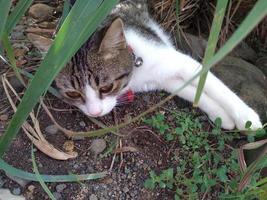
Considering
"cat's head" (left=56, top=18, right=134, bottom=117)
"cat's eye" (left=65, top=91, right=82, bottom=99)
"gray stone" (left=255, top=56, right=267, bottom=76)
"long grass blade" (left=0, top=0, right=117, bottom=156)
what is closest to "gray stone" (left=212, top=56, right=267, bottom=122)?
"gray stone" (left=255, top=56, right=267, bottom=76)

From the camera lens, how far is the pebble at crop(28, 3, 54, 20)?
6.53ft

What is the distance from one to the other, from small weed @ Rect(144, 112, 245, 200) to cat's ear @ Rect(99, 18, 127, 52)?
0.85ft

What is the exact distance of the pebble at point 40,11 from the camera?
199 centimetres

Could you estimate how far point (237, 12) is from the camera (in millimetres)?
2076

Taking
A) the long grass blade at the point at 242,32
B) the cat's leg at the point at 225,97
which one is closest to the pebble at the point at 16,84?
the cat's leg at the point at 225,97

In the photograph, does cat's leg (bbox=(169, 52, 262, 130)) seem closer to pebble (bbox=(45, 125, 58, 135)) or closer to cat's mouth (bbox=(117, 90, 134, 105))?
cat's mouth (bbox=(117, 90, 134, 105))

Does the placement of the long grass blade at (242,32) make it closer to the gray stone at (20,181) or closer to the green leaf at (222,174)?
the green leaf at (222,174)

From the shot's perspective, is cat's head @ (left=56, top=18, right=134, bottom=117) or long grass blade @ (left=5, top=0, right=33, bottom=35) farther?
cat's head @ (left=56, top=18, right=134, bottom=117)

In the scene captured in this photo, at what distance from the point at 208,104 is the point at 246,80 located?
0.24 metres

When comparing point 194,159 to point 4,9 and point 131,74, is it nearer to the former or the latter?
point 131,74

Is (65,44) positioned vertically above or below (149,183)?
above

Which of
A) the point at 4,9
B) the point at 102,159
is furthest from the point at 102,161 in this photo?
the point at 4,9

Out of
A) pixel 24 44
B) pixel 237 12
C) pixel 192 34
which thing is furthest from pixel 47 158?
pixel 237 12

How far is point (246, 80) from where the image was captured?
5.86ft
